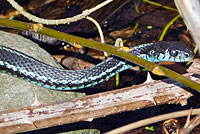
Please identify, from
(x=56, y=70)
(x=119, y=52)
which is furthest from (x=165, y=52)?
(x=119, y=52)

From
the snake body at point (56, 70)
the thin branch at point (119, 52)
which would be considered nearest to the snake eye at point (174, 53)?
the snake body at point (56, 70)

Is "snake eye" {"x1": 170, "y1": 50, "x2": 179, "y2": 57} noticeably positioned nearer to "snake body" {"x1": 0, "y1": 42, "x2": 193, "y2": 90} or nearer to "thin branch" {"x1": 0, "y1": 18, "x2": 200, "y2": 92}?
"snake body" {"x1": 0, "y1": 42, "x2": 193, "y2": 90}

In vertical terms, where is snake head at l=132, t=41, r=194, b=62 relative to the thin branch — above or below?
above

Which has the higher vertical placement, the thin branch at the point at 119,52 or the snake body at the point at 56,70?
the snake body at the point at 56,70

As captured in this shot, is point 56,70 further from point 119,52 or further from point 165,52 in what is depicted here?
point 119,52

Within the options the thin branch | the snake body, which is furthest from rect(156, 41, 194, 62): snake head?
the thin branch

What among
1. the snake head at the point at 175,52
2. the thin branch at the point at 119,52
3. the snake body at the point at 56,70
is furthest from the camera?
the snake head at the point at 175,52

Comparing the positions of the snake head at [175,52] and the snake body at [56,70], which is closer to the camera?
the snake body at [56,70]

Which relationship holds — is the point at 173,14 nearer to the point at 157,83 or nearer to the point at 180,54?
the point at 180,54

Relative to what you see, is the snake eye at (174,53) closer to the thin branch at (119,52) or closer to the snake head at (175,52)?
the snake head at (175,52)

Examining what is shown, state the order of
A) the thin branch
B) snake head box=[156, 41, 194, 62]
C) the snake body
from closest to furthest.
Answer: the thin branch < the snake body < snake head box=[156, 41, 194, 62]
